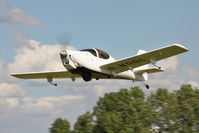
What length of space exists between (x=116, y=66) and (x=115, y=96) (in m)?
35.1

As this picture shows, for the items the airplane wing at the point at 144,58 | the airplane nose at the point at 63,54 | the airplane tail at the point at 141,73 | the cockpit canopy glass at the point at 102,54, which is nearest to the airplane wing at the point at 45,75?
the cockpit canopy glass at the point at 102,54

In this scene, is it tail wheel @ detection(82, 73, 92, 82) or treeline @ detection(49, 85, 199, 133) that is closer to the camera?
tail wheel @ detection(82, 73, 92, 82)

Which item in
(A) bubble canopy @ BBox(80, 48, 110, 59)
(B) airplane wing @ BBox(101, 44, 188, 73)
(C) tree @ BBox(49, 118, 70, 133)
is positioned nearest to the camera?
(B) airplane wing @ BBox(101, 44, 188, 73)

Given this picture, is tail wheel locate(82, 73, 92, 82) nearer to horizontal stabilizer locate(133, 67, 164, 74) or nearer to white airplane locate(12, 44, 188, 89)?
white airplane locate(12, 44, 188, 89)

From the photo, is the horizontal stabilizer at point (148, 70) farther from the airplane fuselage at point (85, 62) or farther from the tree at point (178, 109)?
the tree at point (178, 109)

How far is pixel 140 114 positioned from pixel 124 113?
2206mm

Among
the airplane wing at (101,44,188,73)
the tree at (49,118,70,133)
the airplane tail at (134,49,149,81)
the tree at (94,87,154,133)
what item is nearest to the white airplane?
the airplane wing at (101,44,188,73)

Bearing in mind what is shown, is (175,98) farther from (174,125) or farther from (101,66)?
(101,66)

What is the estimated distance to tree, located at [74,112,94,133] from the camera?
4681 centimetres

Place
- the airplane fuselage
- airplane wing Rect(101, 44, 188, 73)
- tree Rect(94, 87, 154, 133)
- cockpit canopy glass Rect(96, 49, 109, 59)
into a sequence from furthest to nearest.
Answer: tree Rect(94, 87, 154, 133) → cockpit canopy glass Rect(96, 49, 109, 59) → the airplane fuselage → airplane wing Rect(101, 44, 188, 73)

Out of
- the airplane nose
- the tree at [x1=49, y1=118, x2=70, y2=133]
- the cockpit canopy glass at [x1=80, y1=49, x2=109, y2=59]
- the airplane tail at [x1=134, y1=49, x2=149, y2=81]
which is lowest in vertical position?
the tree at [x1=49, y1=118, x2=70, y2=133]

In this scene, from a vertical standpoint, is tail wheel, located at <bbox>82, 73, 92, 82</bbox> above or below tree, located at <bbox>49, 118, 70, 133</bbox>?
above

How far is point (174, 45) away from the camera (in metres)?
17.5

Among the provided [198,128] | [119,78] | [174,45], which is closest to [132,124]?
[198,128]
